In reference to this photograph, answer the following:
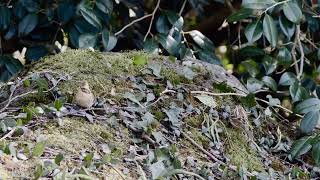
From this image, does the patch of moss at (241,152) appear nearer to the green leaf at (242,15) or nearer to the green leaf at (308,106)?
the green leaf at (308,106)

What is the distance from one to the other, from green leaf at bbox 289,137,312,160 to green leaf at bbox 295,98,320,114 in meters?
0.10

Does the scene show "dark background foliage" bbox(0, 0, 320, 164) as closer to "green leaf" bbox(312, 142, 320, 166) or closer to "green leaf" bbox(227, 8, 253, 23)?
"green leaf" bbox(227, 8, 253, 23)

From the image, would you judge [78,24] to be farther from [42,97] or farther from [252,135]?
[252,135]

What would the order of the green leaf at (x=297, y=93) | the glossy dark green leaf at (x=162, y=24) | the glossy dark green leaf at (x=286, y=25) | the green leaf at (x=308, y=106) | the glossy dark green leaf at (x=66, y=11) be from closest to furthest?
the green leaf at (x=308, y=106), the green leaf at (x=297, y=93), the glossy dark green leaf at (x=286, y=25), the glossy dark green leaf at (x=66, y=11), the glossy dark green leaf at (x=162, y=24)

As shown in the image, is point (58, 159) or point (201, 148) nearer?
point (58, 159)

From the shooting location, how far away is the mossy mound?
4.07 feet

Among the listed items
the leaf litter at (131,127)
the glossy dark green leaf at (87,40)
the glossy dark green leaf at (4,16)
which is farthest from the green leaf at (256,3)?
the glossy dark green leaf at (4,16)

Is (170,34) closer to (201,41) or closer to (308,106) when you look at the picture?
(201,41)

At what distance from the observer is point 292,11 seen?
1889 millimetres

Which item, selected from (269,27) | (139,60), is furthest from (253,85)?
(139,60)

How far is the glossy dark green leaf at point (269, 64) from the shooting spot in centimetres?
221

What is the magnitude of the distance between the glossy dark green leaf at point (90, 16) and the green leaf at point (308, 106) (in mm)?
766

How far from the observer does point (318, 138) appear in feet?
5.18

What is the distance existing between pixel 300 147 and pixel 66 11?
0.98m
